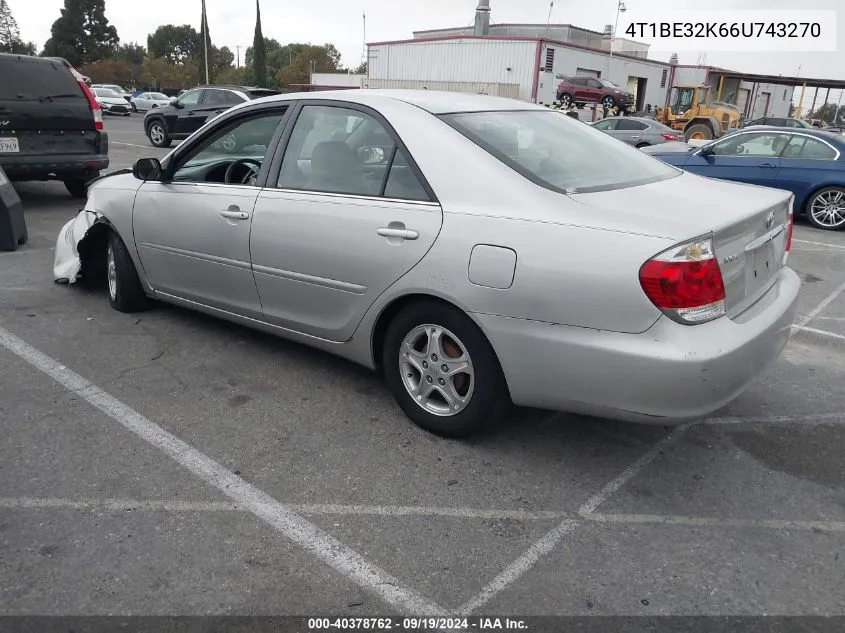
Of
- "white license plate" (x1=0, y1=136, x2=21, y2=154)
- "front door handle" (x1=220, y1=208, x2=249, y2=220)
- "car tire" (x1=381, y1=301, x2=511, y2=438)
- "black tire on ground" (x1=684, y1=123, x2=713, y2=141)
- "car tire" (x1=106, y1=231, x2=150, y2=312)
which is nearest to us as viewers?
"car tire" (x1=381, y1=301, x2=511, y2=438)

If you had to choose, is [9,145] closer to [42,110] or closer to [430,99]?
[42,110]

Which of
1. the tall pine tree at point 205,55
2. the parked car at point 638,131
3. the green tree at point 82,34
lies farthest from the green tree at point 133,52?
the parked car at point 638,131

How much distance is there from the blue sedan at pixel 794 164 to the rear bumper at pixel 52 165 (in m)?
8.76

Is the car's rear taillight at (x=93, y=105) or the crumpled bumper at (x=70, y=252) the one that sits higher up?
the car's rear taillight at (x=93, y=105)

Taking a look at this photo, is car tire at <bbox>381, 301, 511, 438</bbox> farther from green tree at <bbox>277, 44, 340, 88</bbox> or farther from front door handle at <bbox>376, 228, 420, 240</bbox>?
green tree at <bbox>277, 44, 340, 88</bbox>

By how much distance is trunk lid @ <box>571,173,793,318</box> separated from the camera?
8.84ft

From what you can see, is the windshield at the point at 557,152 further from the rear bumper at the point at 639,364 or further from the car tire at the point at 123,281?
the car tire at the point at 123,281

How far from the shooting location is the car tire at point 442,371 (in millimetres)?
3049

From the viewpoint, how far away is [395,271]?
3.21 meters

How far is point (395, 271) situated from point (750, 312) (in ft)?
5.05

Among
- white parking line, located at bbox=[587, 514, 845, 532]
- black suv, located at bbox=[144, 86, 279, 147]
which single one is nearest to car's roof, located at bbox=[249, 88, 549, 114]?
white parking line, located at bbox=[587, 514, 845, 532]

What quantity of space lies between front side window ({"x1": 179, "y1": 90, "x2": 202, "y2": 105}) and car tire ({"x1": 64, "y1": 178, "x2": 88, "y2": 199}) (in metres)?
8.14

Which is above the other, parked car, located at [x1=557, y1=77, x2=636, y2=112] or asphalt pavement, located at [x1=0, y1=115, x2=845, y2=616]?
parked car, located at [x1=557, y1=77, x2=636, y2=112]

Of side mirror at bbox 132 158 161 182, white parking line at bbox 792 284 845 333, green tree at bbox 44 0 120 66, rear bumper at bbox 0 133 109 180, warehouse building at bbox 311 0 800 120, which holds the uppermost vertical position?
green tree at bbox 44 0 120 66
